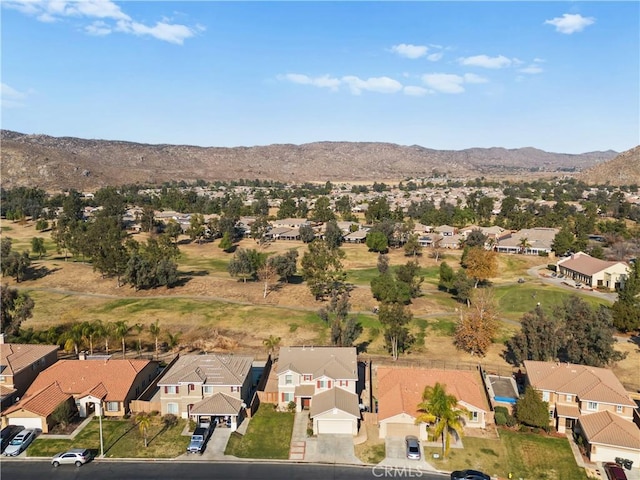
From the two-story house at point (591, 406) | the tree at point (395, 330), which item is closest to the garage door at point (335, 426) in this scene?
the tree at point (395, 330)

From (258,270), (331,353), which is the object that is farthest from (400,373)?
(258,270)

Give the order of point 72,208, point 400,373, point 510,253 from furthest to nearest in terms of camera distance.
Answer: point 72,208 < point 510,253 < point 400,373

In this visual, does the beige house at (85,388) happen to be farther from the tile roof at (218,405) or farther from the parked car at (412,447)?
the parked car at (412,447)

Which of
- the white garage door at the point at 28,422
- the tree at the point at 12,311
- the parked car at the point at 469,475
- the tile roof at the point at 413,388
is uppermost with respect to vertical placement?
the tree at the point at 12,311

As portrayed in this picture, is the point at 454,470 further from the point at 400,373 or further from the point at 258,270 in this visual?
the point at 258,270

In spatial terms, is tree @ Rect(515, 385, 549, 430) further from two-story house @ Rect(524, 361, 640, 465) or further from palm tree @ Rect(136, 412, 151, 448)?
palm tree @ Rect(136, 412, 151, 448)

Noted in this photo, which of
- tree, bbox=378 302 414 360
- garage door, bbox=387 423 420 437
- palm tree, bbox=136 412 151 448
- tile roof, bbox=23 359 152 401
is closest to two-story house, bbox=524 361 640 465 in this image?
garage door, bbox=387 423 420 437

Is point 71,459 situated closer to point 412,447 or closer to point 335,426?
point 335,426
